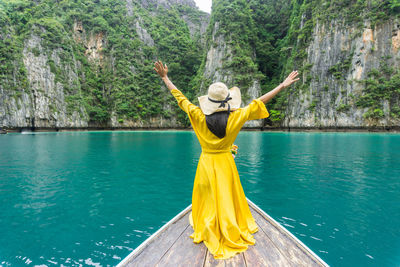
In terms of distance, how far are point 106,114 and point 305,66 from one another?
4554 centimetres

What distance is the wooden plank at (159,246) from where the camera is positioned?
5.98 ft

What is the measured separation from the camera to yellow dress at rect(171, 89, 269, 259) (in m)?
1.99

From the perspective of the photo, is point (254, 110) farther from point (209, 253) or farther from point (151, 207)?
point (151, 207)

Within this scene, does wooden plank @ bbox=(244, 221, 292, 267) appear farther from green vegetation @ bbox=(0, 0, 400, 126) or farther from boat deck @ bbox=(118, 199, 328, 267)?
green vegetation @ bbox=(0, 0, 400, 126)

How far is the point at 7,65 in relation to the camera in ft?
126

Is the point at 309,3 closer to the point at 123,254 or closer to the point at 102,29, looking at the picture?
the point at 102,29

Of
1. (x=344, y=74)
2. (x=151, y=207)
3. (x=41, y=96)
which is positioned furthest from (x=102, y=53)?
(x=151, y=207)

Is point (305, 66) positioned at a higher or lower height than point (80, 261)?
higher

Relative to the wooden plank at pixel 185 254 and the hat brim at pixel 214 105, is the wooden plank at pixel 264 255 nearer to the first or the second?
the wooden plank at pixel 185 254

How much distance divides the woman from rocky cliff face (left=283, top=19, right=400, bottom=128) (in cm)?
4060

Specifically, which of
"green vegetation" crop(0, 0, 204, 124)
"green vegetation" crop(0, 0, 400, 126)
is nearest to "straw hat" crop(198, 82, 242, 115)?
"green vegetation" crop(0, 0, 400, 126)

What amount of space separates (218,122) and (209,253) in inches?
49.2

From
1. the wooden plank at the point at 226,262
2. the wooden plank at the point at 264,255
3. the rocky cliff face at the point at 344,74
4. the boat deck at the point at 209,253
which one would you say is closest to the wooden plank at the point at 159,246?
the boat deck at the point at 209,253

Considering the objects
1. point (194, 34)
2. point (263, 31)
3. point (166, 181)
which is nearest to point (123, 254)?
point (166, 181)
